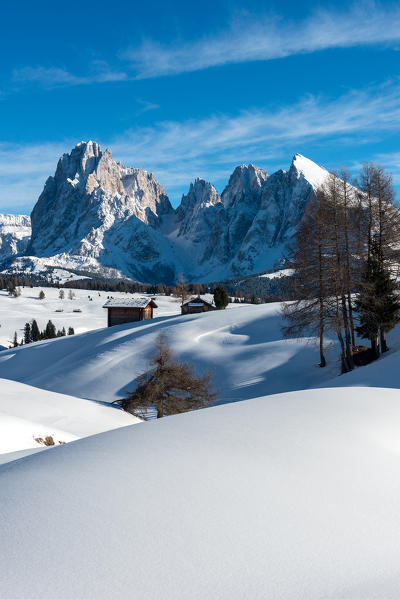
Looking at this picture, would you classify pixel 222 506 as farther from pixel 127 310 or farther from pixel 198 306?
pixel 198 306

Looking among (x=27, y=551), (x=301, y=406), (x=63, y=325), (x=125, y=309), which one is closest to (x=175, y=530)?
(x=27, y=551)

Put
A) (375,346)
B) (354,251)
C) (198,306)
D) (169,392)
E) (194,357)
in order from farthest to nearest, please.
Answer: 1. (198,306)
2. (194,357)
3. (375,346)
4. (169,392)
5. (354,251)

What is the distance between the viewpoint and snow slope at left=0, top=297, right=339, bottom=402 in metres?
30.9

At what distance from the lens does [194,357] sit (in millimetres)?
38219

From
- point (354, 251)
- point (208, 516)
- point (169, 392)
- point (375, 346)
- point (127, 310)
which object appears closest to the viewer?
point (208, 516)

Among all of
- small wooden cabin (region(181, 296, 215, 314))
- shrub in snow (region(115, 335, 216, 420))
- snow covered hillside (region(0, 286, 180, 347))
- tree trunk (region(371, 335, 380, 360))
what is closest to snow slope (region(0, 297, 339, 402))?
tree trunk (region(371, 335, 380, 360))

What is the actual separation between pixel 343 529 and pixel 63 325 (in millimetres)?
121763

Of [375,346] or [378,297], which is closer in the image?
[378,297]

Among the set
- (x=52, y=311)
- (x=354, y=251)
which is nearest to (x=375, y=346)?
(x=354, y=251)

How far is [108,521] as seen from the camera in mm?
4680

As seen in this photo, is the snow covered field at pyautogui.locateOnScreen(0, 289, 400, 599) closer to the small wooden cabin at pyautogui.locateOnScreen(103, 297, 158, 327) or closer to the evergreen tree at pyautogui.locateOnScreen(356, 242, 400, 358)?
the evergreen tree at pyautogui.locateOnScreen(356, 242, 400, 358)

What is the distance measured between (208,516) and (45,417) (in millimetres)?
16311

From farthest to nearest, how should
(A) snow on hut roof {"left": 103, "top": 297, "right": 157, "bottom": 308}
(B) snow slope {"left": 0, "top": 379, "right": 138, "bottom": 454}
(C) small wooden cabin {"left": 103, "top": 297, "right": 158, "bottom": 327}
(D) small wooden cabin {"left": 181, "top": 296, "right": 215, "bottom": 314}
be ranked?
(D) small wooden cabin {"left": 181, "top": 296, "right": 215, "bottom": 314} < (C) small wooden cabin {"left": 103, "top": 297, "right": 158, "bottom": 327} < (A) snow on hut roof {"left": 103, "top": 297, "right": 157, "bottom": 308} < (B) snow slope {"left": 0, "top": 379, "right": 138, "bottom": 454}

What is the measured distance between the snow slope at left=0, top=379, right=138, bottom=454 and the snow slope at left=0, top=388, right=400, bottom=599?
8415mm
